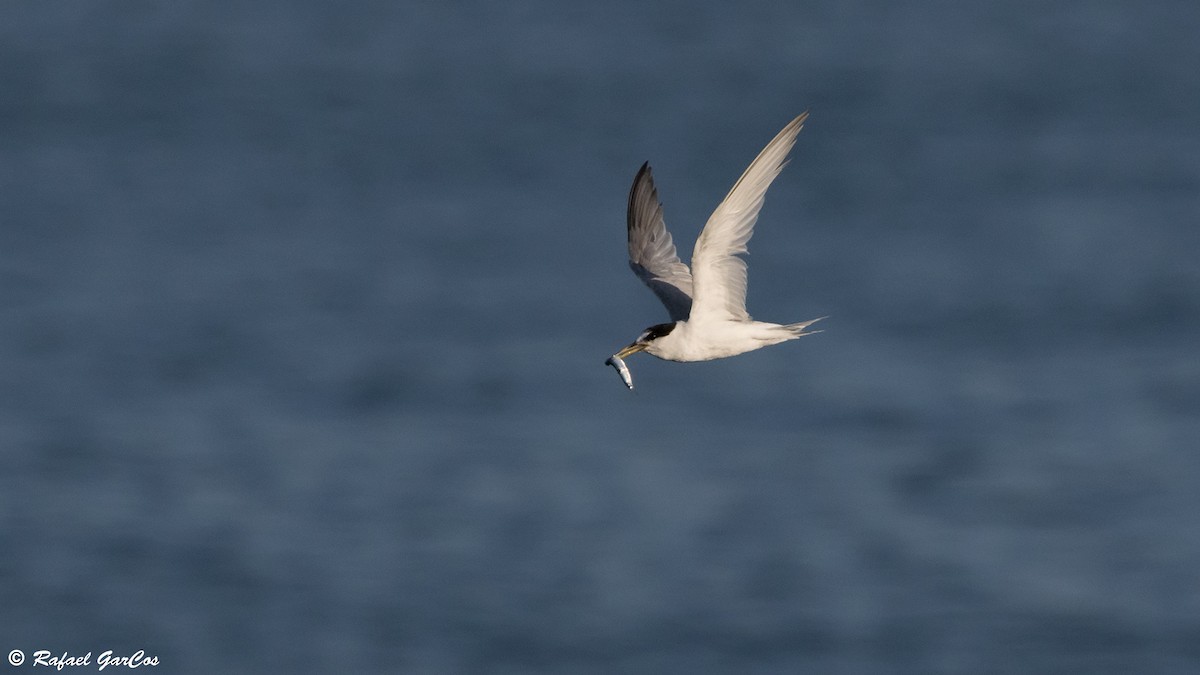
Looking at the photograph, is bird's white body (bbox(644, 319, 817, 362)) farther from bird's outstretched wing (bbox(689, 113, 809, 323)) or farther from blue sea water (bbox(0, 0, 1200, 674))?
blue sea water (bbox(0, 0, 1200, 674))

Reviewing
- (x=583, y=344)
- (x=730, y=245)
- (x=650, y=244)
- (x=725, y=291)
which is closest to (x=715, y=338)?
(x=725, y=291)

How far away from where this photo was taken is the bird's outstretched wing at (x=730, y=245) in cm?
1157

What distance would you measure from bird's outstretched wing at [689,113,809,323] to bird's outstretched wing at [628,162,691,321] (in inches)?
47.9

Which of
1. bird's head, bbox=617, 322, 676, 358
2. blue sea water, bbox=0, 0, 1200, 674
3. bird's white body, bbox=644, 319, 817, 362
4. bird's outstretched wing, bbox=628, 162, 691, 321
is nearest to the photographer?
bird's white body, bbox=644, 319, 817, 362

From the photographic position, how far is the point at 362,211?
121 feet

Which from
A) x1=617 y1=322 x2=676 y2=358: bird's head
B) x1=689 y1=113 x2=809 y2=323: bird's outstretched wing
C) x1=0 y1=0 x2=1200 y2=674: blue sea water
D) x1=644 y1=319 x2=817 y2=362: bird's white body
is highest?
x1=0 y1=0 x2=1200 y2=674: blue sea water

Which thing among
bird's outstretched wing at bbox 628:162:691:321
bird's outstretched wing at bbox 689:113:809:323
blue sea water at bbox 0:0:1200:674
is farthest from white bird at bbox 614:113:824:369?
blue sea water at bbox 0:0:1200:674

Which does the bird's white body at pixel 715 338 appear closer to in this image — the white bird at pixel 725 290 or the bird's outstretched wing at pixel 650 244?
the white bird at pixel 725 290

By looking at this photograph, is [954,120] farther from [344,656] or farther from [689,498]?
[344,656]

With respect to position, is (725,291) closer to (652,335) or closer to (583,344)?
(652,335)

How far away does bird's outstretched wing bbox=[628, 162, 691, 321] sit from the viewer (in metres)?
13.1

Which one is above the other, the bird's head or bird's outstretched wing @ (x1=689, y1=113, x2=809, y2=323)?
bird's outstretched wing @ (x1=689, y1=113, x2=809, y2=323)

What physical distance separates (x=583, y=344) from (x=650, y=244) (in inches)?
635

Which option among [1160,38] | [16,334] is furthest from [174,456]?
[1160,38]
